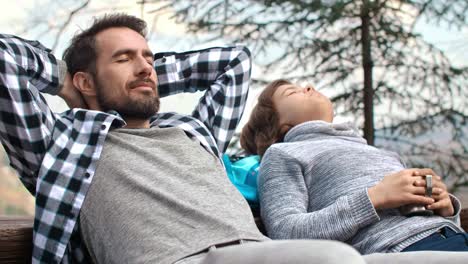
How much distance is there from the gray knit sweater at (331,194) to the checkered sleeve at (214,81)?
0.20m

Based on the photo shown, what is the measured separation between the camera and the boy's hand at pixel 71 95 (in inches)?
77.7

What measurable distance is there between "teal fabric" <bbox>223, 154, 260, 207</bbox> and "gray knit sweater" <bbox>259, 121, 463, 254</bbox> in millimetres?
79

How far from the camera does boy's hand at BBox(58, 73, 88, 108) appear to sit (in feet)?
6.48

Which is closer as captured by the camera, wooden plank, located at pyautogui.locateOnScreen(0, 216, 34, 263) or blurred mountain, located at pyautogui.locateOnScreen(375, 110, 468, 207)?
wooden plank, located at pyautogui.locateOnScreen(0, 216, 34, 263)

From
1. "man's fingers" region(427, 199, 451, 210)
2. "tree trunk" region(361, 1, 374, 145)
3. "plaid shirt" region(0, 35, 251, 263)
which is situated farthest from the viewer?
"tree trunk" region(361, 1, 374, 145)

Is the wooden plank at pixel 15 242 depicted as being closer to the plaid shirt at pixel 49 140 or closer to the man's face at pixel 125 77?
the plaid shirt at pixel 49 140

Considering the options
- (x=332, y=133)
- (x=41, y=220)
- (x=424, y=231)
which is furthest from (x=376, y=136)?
(x=41, y=220)

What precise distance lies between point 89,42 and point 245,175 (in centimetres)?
65

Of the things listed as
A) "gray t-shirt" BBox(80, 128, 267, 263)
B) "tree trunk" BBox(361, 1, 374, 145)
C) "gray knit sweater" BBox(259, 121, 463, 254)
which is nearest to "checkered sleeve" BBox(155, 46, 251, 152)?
"gray knit sweater" BBox(259, 121, 463, 254)

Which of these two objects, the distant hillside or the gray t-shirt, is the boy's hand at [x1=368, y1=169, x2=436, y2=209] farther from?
the distant hillside

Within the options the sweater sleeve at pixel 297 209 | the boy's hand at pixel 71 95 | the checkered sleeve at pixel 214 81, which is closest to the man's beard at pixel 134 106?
the boy's hand at pixel 71 95

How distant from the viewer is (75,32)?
211cm

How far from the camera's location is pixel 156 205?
62.0 inches

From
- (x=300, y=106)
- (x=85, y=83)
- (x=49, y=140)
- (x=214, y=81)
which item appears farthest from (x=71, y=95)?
(x=300, y=106)
